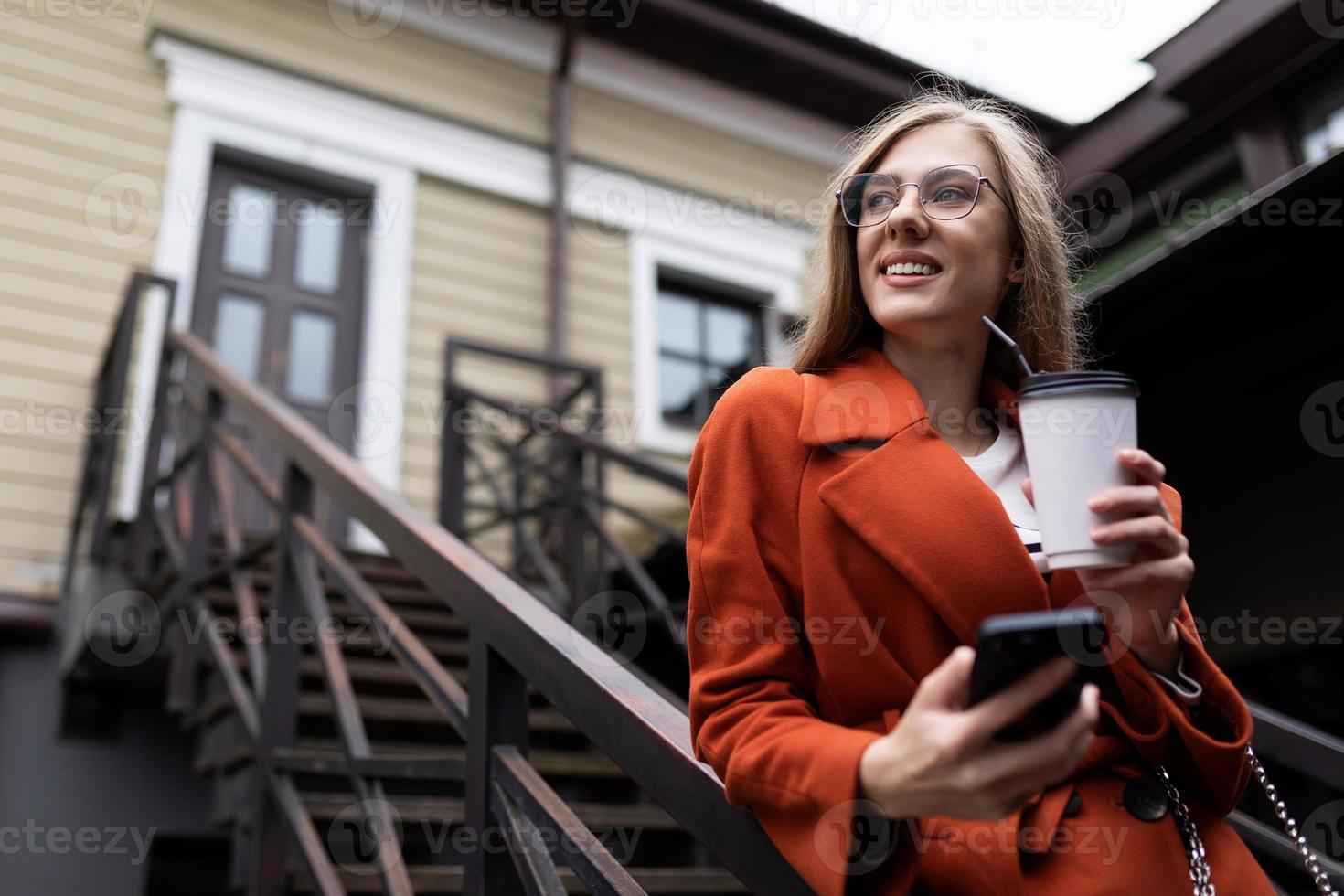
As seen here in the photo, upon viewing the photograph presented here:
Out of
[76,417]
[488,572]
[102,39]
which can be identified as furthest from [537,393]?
[488,572]

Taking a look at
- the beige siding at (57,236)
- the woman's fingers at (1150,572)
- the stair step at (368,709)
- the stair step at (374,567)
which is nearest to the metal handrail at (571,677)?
the woman's fingers at (1150,572)

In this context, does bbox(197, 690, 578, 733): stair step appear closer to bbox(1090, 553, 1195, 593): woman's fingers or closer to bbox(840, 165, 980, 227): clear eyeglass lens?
bbox(840, 165, 980, 227): clear eyeglass lens

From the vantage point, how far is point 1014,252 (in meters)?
1.31

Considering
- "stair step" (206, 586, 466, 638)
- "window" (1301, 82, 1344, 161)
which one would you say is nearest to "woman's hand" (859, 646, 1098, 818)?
"stair step" (206, 586, 466, 638)

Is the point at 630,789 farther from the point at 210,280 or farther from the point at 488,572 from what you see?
the point at 210,280

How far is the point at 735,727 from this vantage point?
1.04m

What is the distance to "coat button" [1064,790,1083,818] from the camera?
1.02 metres

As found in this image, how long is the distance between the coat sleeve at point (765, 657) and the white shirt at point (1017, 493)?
0.75 feet

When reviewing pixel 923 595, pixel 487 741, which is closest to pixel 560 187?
pixel 487 741

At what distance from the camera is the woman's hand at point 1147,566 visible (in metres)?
0.95

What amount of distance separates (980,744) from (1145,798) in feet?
1.21

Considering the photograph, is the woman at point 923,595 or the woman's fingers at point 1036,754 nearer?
the woman's fingers at point 1036,754

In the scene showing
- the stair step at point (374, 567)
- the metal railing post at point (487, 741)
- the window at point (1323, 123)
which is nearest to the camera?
the metal railing post at point (487, 741)

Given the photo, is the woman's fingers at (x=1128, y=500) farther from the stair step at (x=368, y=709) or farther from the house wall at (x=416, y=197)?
the house wall at (x=416, y=197)
